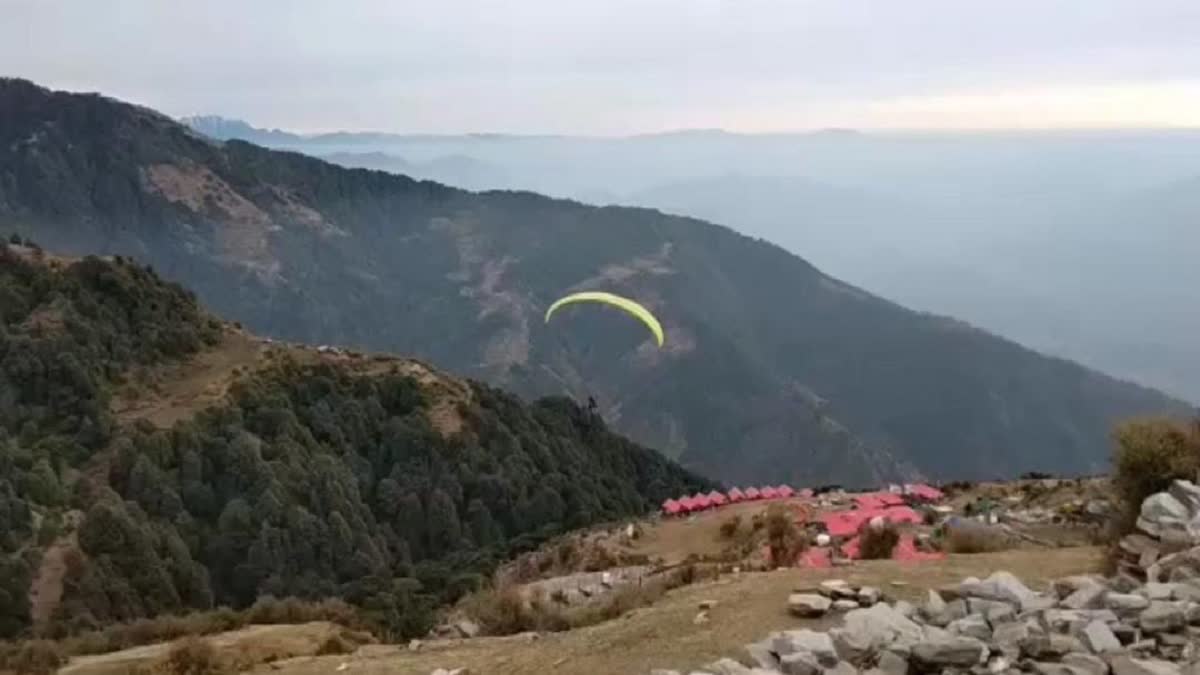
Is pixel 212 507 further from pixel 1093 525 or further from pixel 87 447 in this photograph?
pixel 1093 525

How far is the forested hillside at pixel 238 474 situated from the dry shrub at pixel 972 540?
509 inches

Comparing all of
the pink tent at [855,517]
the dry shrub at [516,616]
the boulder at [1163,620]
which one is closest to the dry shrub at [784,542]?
the pink tent at [855,517]

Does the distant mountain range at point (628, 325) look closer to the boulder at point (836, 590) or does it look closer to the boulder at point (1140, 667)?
the boulder at point (836, 590)

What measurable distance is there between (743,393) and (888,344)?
94.0 ft

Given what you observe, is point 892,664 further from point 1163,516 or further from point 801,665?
point 1163,516

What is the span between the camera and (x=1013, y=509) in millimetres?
23734

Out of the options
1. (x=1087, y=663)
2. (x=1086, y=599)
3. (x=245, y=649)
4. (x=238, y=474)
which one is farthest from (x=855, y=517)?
(x=238, y=474)

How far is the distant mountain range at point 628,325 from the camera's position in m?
141

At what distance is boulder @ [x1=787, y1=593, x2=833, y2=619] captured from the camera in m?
11.4

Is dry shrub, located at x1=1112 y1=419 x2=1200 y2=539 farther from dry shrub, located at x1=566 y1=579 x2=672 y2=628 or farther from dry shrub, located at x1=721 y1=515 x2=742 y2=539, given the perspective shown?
dry shrub, located at x1=721 y1=515 x2=742 y2=539

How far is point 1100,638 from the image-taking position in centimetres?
909

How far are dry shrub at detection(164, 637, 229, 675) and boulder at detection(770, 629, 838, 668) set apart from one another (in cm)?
633

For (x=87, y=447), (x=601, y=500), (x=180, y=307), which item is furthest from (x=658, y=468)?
(x=87, y=447)

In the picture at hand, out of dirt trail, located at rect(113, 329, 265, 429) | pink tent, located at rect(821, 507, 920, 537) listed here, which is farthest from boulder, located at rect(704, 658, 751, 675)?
dirt trail, located at rect(113, 329, 265, 429)
